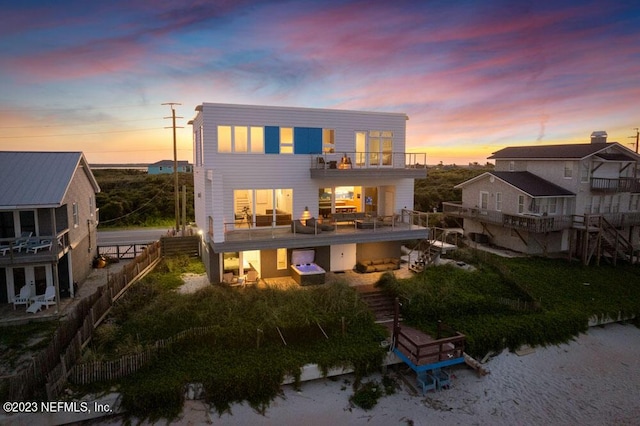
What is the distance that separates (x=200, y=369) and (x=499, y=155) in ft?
101

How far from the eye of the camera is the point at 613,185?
28594 millimetres

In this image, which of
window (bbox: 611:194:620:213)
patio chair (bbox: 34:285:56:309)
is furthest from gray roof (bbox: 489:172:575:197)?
patio chair (bbox: 34:285:56:309)

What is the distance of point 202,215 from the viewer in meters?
22.4

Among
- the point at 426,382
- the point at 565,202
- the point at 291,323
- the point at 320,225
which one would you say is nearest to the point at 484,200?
the point at 565,202

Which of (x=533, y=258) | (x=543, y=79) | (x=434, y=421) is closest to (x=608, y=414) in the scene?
(x=434, y=421)

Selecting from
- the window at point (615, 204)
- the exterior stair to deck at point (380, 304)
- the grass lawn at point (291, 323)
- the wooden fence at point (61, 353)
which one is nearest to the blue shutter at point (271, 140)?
the grass lawn at point (291, 323)

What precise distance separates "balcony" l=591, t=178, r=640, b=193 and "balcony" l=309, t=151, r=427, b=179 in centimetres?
1604

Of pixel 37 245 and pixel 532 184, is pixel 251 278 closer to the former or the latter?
pixel 37 245

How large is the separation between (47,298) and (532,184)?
31.5 metres

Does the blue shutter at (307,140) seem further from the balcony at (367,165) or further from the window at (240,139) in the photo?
the window at (240,139)

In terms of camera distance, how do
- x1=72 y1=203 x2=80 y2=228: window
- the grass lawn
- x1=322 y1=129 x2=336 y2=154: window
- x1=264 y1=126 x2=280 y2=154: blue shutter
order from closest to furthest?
the grass lawn < x1=264 y1=126 x2=280 y2=154: blue shutter < x1=72 y1=203 x2=80 y2=228: window < x1=322 y1=129 x2=336 y2=154: window

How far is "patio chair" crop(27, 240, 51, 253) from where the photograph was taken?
52.3 ft

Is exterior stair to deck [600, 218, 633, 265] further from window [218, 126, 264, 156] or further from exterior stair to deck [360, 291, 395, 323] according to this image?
window [218, 126, 264, 156]

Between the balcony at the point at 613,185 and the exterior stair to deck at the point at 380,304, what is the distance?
2129 cm
